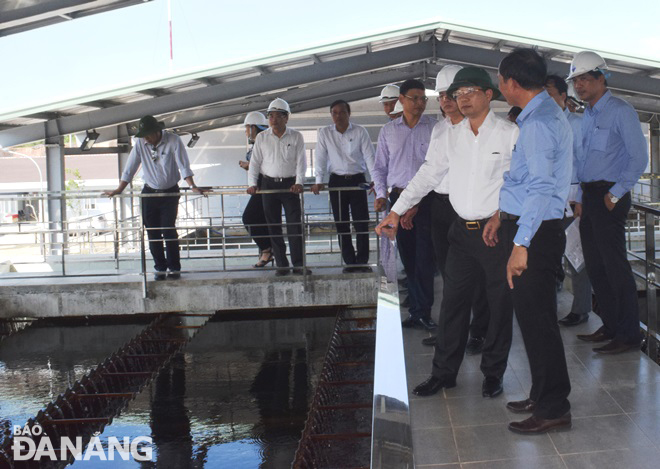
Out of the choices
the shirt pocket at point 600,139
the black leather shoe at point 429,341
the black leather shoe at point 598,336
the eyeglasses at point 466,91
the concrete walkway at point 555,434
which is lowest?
the concrete walkway at point 555,434

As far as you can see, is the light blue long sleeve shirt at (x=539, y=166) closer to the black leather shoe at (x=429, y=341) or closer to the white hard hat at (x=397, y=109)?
the black leather shoe at (x=429, y=341)

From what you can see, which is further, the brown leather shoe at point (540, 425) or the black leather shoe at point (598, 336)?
the black leather shoe at point (598, 336)

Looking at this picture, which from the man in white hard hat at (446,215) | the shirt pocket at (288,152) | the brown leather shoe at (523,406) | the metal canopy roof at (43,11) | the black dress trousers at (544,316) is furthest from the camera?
the shirt pocket at (288,152)

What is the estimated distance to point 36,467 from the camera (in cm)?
549

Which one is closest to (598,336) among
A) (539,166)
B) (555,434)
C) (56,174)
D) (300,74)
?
(555,434)

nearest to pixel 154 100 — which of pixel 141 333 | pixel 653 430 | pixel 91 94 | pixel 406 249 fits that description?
pixel 91 94

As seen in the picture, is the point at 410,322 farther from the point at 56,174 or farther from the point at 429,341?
the point at 56,174

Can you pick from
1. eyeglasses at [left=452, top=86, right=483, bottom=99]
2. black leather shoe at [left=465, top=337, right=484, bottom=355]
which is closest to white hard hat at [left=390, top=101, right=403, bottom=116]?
black leather shoe at [left=465, top=337, right=484, bottom=355]

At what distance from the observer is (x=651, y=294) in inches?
189

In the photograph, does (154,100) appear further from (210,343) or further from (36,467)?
(36,467)

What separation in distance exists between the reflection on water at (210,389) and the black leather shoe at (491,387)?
6.54 feet

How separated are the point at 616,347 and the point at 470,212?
5.56 feet

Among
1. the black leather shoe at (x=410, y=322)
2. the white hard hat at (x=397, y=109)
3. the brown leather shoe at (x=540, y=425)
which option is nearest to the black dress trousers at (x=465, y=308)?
the brown leather shoe at (x=540, y=425)

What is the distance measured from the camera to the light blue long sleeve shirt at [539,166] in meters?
3.21
